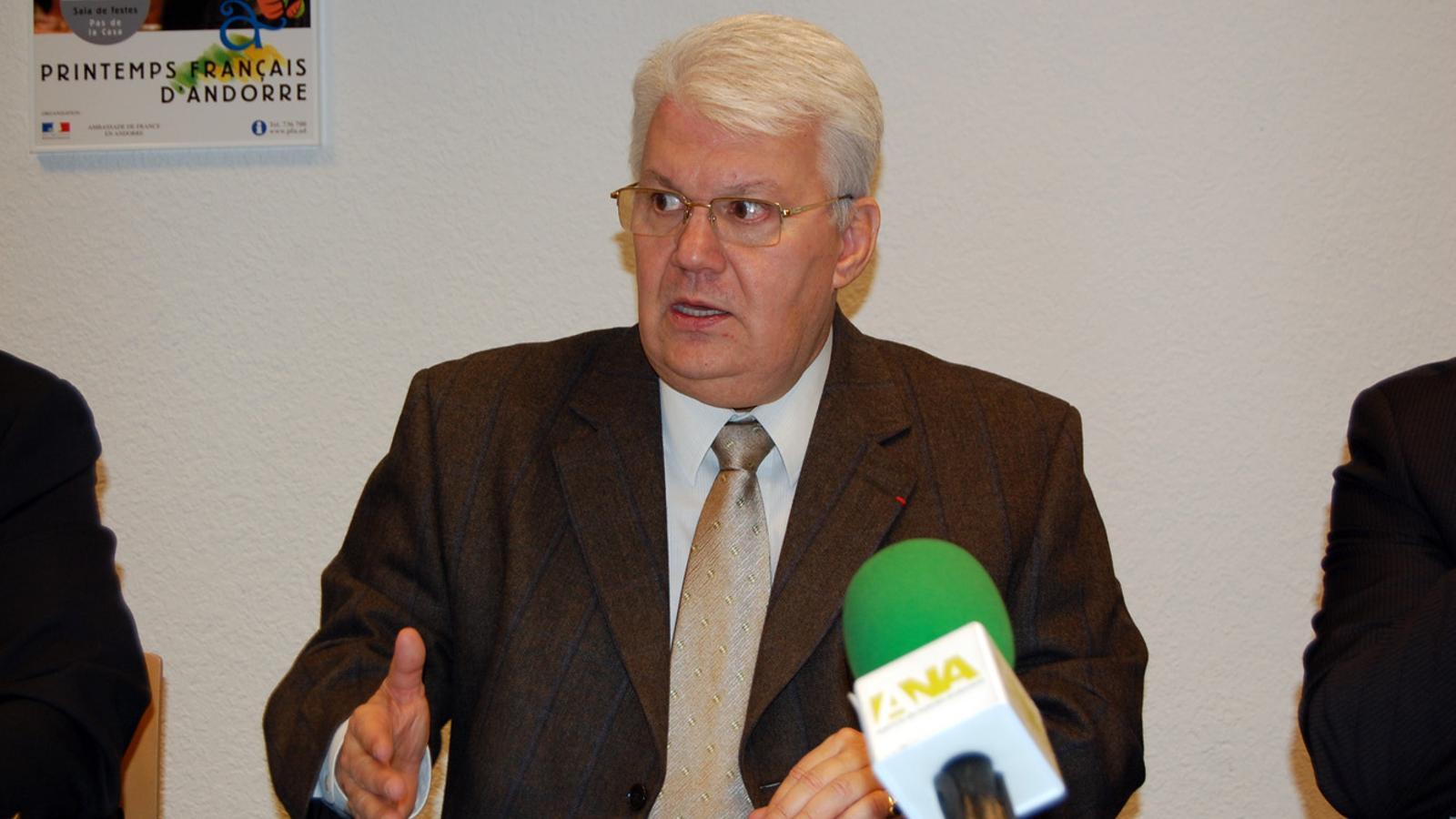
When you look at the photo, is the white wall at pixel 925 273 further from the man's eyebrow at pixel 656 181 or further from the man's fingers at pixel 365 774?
the man's fingers at pixel 365 774

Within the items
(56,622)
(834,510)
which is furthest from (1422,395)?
(56,622)

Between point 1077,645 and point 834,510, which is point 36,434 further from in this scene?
point 1077,645

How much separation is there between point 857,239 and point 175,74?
4.96 feet

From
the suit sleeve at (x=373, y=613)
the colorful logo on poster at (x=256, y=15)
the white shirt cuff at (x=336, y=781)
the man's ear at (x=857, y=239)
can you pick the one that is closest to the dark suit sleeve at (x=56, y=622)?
the suit sleeve at (x=373, y=613)

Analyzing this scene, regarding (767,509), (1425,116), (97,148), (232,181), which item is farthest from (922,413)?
(97,148)

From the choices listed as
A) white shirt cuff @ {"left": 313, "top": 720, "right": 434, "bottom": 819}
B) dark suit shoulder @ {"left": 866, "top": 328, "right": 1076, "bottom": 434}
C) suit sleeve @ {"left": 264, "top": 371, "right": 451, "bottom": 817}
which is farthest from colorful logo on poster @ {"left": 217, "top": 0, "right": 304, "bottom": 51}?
white shirt cuff @ {"left": 313, "top": 720, "right": 434, "bottom": 819}

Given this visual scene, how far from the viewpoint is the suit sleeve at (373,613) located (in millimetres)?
1950

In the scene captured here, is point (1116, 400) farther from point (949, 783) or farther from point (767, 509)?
point (949, 783)

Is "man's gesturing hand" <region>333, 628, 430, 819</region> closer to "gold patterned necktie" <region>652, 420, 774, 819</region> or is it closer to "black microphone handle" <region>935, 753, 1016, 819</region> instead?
"gold patterned necktie" <region>652, 420, 774, 819</region>

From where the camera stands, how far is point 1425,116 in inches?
111

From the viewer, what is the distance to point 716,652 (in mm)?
2074

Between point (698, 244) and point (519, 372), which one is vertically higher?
point (698, 244)

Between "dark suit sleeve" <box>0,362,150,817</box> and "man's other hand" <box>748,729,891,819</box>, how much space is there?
103 centimetres

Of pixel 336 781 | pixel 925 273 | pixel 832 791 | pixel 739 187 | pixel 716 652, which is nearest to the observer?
pixel 832 791
